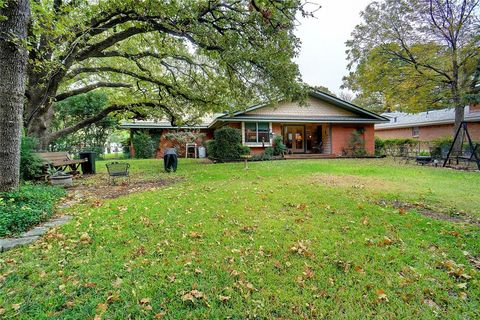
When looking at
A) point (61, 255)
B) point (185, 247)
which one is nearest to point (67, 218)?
point (61, 255)

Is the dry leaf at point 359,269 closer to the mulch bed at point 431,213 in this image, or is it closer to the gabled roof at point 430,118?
the mulch bed at point 431,213

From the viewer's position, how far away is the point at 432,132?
24.5m

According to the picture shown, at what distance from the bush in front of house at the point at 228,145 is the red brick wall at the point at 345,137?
844 cm

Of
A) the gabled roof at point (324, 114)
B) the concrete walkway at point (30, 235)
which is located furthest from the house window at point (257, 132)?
the concrete walkway at point (30, 235)

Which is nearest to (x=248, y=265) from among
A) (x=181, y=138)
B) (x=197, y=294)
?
(x=197, y=294)

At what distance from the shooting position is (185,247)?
340 centimetres

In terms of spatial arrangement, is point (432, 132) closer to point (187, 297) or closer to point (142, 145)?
point (142, 145)

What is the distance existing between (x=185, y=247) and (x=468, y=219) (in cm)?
520

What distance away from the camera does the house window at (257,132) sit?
18.0 metres

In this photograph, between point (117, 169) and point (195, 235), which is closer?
point (195, 235)

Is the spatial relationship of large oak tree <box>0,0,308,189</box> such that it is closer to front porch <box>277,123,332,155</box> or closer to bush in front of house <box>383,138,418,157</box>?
front porch <box>277,123,332,155</box>

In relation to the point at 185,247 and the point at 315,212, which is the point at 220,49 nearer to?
the point at 315,212

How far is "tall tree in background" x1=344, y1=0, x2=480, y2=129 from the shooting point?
14977 mm

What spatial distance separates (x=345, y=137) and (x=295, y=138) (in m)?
4.30
